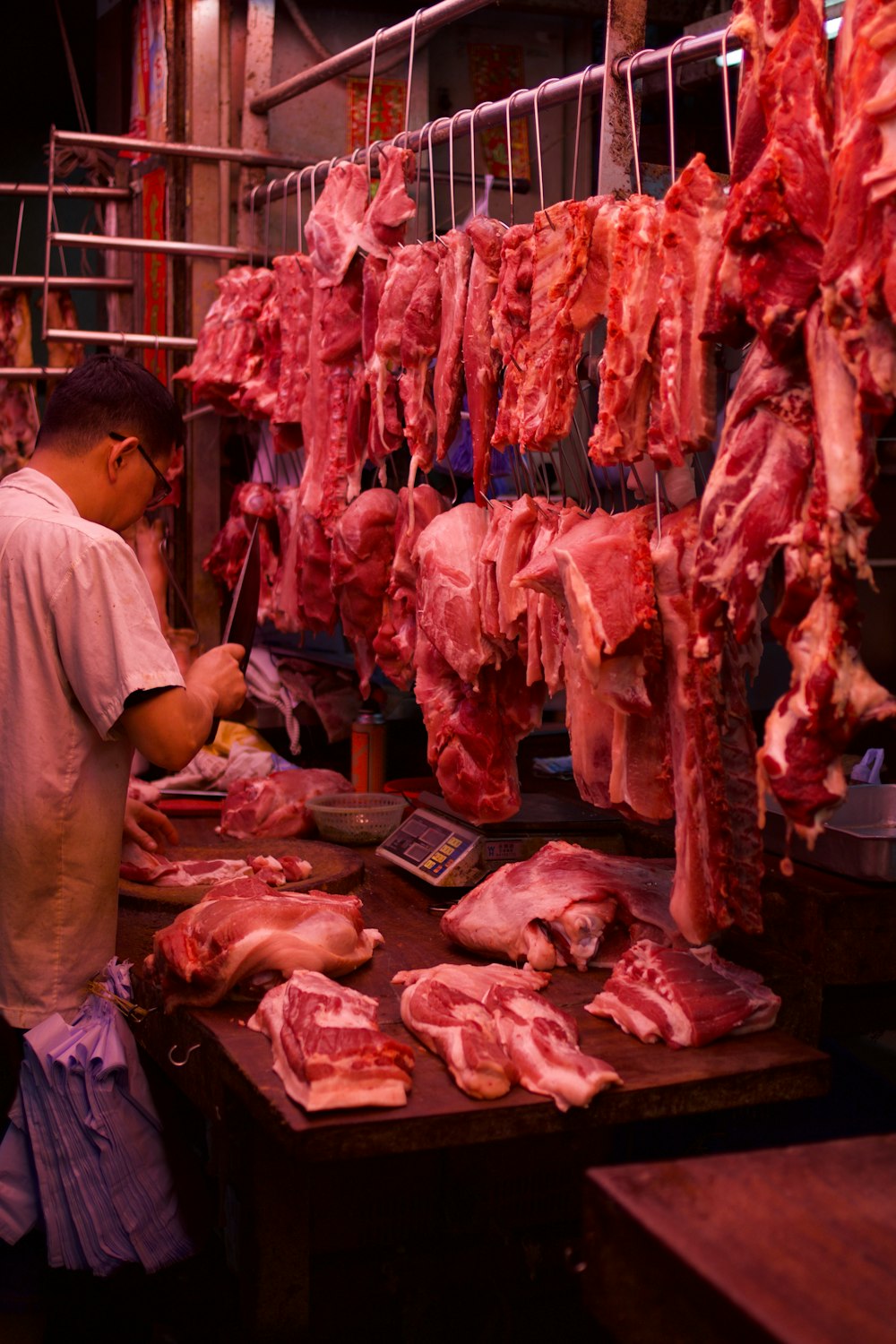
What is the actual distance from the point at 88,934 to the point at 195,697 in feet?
2.17

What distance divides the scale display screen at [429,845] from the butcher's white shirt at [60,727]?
2.98 ft

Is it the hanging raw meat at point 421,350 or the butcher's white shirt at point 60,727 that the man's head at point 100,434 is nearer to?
the butcher's white shirt at point 60,727

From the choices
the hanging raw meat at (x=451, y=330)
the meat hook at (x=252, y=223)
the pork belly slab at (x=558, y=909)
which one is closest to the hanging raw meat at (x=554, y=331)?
the hanging raw meat at (x=451, y=330)

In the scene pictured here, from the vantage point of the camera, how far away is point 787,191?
2268mm

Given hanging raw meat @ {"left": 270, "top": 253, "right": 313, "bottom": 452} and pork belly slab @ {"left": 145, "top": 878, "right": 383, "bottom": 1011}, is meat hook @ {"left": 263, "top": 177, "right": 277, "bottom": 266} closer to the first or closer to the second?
hanging raw meat @ {"left": 270, "top": 253, "right": 313, "bottom": 452}

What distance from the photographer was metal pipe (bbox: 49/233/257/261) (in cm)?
527

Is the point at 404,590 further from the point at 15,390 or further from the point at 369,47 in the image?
the point at 15,390

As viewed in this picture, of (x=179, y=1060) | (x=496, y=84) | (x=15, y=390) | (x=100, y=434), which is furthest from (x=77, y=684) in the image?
(x=496, y=84)

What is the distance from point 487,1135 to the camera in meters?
2.43

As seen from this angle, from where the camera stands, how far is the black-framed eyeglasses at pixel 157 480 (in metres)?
3.41

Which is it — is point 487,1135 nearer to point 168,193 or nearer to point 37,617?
point 37,617

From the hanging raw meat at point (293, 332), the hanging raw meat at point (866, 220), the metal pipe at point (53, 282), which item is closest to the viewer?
the hanging raw meat at point (866, 220)

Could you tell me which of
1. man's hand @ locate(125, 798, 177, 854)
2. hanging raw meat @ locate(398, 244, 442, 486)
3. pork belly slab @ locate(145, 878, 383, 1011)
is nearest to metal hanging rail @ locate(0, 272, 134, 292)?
hanging raw meat @ locate(398, 244, 442, 486)

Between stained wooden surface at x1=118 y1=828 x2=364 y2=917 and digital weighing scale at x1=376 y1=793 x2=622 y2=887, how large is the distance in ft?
0.51
